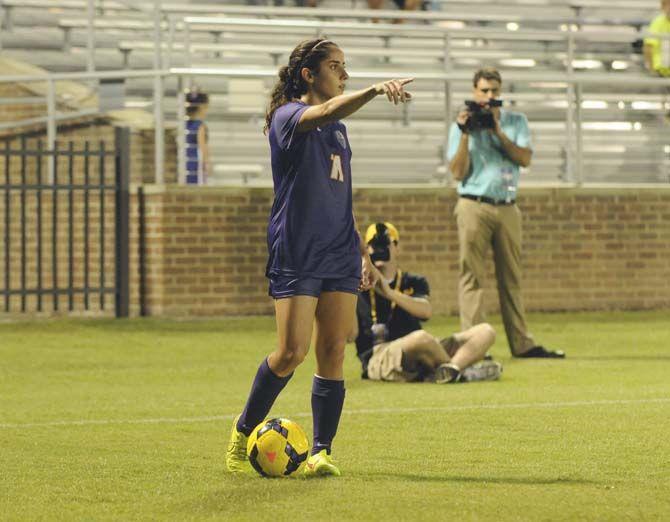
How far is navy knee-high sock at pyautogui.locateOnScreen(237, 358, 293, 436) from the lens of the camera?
696 cm

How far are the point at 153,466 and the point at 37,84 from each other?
41.9 ft

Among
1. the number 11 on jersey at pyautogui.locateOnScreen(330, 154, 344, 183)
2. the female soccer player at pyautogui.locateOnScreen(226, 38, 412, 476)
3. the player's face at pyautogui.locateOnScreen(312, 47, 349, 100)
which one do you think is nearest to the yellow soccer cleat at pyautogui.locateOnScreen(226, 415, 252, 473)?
the female soccer player at pyautogui.locateOnScreen(226, 38, 412, 476)

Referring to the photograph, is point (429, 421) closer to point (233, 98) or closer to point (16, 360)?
point (16, 360)

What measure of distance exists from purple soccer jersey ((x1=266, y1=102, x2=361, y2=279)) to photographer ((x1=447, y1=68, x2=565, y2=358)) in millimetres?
5871

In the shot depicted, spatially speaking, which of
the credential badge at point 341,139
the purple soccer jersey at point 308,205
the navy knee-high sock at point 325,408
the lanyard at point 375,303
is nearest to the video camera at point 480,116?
the lanyard at point 375,303

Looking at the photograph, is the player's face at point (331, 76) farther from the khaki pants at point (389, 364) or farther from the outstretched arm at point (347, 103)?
the khaki pants at point (389, 364)

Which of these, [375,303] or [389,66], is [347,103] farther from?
[389,66]

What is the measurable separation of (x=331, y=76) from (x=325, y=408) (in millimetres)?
1428

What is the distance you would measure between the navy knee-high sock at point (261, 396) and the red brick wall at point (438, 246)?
9728mm

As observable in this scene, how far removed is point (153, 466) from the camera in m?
7.40

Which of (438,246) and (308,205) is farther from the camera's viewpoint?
(438,246)

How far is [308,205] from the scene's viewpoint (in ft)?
22.4

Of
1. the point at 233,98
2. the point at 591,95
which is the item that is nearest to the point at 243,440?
the point at 233,98

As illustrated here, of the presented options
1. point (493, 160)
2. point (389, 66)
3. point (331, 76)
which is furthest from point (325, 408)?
point (389, 66)
